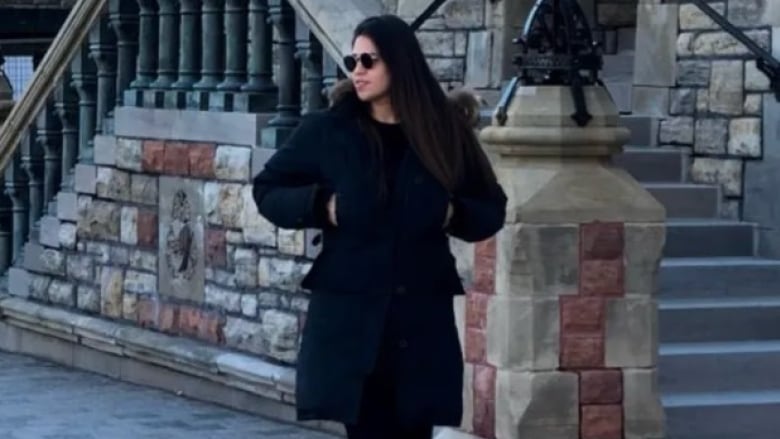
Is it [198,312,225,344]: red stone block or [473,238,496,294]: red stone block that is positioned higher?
[473,238,496,294]: red stone block

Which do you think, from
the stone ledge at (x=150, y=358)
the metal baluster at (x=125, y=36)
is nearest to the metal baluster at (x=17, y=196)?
the stone ledge at (x=150, y=358)

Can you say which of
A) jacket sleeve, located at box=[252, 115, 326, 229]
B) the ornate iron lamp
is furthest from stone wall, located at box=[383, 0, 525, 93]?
jacket sleeve, located at box=[252, 115, 326, 229]

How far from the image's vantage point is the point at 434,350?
6.28m

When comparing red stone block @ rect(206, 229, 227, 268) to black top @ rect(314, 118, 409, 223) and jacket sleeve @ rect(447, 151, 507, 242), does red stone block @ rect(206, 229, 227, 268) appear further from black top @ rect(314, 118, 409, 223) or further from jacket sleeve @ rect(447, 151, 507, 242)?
black top @ rect(314, 118, 409, 223)

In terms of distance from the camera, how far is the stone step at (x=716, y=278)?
10.9 metres

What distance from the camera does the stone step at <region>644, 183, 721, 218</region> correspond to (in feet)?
38.2

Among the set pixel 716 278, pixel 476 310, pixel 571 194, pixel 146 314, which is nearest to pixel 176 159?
pixel 146 314

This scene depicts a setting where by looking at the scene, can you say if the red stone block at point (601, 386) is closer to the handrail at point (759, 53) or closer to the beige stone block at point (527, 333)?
the beige stone block at point (527, 333)

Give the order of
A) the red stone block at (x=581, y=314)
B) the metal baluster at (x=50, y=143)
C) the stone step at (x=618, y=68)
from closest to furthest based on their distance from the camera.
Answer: the red stone block at (x=581, y=314), the stone step at (x=618, y=68), the metal baluster at (x=50, y=143)

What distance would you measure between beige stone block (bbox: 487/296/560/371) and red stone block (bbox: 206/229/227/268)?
2.94 metres

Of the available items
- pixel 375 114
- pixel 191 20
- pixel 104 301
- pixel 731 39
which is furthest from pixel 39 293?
pixel 375 114

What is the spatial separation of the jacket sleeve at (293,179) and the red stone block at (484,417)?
124 inches

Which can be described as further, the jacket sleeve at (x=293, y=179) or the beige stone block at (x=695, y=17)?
the beige stone block at (x=695, y=17)

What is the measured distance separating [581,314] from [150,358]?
3.97m
